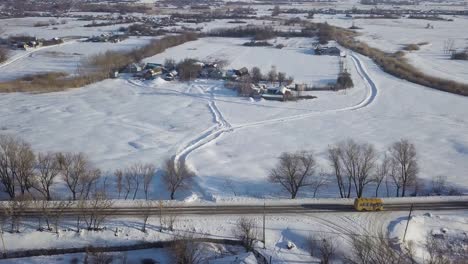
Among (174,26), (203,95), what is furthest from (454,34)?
(203,95)

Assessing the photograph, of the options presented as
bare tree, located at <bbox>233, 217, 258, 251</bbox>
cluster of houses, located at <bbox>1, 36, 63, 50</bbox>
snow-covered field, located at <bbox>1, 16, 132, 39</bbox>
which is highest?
snow-covered field, located at <bbox>1, 16, 132, 39</bbox>

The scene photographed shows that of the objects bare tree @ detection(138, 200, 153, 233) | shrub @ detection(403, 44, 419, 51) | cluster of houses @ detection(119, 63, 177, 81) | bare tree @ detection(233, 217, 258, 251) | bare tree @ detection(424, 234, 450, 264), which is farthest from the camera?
shrub @ detection(403, 44, 419, 51)

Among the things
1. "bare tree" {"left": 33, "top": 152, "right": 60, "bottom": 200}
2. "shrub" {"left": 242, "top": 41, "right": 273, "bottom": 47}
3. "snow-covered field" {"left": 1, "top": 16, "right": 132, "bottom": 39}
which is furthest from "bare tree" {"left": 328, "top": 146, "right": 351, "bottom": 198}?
"snow-covered field" {"left": 1, "top": 16, "right": 132, "bottom": 39}

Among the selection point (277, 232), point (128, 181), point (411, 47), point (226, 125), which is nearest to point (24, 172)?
point (128, 181)

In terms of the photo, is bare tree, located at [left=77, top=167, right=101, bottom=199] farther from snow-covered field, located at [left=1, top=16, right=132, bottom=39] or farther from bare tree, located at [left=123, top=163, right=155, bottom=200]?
snow-covered field, located at [left=1, top=16, right=132, bottom=39]

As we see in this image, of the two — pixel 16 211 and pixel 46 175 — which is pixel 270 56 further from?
pixel 16 211

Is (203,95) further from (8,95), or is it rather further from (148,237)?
(148,237)
